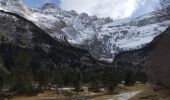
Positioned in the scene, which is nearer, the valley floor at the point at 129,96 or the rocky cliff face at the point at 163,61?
the rocky cliff face at the point at 163,61

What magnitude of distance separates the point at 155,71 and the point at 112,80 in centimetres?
7760

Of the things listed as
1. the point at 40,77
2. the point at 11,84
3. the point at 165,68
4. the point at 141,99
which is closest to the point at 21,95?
the point at 11,84

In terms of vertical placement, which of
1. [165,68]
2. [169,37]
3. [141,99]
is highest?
Answer: [169,37]

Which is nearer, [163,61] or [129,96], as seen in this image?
[163,61]

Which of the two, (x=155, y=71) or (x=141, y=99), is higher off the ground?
(x=155, y=71)

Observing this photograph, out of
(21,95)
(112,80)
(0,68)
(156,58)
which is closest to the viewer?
(156,58)

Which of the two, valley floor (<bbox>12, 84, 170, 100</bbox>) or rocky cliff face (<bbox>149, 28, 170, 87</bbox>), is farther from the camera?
valley floor (<bbox>12, 84, 170, 100</bbox>)

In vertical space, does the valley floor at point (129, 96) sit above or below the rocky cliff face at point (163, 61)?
below

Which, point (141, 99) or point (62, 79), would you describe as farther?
point (62, 79)

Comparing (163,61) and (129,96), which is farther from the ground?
(163,61)

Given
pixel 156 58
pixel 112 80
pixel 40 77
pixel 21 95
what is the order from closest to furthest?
pixel 156 58 → pixel 21 95 → pixel 112 80 → pixel 40 77

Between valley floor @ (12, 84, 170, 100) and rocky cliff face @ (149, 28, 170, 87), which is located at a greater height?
rocky cliff face @ (149, 28, 170, 87)

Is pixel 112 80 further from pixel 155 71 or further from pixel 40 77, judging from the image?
pixel 155 71

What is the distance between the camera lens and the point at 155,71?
86188 millimetres
